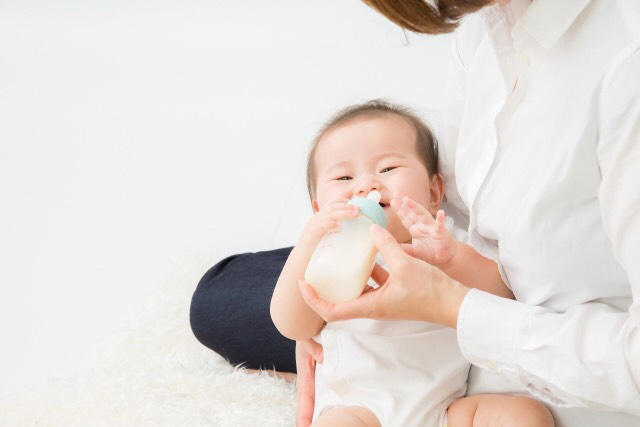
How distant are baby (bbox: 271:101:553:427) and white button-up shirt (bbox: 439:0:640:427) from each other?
93 millimetres

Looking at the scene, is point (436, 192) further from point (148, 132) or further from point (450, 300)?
point (148, 132)

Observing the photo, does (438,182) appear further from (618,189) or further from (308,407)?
(618,189)

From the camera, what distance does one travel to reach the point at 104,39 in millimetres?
3332

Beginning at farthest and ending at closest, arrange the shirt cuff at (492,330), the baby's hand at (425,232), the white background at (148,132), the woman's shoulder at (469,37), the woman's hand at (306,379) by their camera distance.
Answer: the white background at (148,132), the woman's hand at (306,379), the woman's shoulder at (469,37), the baby's hand at (425,232), the shirt cuff at (492,330)

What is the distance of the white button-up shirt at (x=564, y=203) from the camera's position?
94 cm

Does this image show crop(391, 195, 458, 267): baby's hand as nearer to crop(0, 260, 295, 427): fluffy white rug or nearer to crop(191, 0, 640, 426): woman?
crop(191, 0, 640, 426): woman

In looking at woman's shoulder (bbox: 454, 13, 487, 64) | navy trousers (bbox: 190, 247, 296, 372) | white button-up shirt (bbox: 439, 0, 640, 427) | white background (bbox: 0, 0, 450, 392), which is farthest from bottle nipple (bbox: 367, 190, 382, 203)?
white background (bbox: 0, 0, 450, 392)

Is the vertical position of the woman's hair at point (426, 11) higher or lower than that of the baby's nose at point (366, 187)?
higher

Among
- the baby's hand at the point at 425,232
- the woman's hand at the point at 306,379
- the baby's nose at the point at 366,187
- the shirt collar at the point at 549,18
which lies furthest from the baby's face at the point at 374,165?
the shirt collar at the point at 549,18

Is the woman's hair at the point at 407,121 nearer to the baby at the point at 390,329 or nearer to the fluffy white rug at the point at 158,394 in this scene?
the baby at the point at 390,329

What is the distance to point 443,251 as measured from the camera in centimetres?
123

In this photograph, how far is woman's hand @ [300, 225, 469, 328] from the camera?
1.08m

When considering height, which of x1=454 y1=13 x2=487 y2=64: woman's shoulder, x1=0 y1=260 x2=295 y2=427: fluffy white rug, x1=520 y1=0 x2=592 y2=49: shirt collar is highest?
x1=520 y1=0 x2=592 y2=49: shirt collar

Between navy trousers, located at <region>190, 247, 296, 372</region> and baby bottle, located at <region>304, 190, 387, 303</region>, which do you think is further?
navy trousers, located at <region>190, 247, 296, 372</region>
